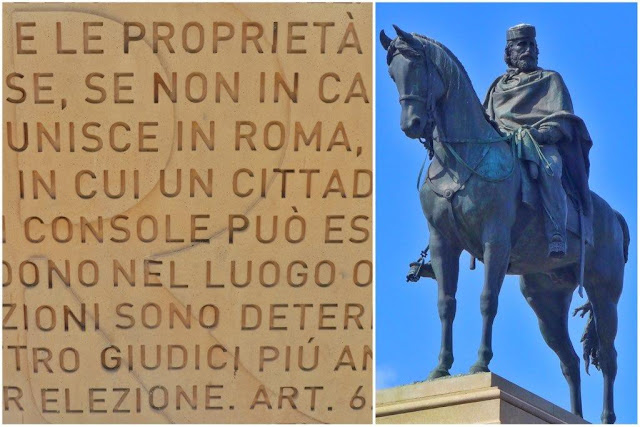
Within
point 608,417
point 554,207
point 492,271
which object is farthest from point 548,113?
point 608,417

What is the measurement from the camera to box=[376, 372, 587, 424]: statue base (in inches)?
1891

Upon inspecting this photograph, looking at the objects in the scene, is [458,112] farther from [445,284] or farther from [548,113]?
[445,284]

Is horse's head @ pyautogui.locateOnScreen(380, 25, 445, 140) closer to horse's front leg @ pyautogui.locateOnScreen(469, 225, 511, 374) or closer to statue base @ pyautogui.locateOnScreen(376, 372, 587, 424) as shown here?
horse's front leg @ pyautogui.locateOnScreen(469, 225, 511, 374)

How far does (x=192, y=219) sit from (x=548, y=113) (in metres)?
3.50

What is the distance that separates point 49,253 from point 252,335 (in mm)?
1765

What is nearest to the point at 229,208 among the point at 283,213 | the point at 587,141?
the point at 283,213

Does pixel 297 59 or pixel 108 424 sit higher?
pixel 297 59

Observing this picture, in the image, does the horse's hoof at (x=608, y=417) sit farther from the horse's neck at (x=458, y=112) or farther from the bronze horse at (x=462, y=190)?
the horse's neck at (x=458, y=112)

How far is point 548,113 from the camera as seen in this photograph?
50.1 meters

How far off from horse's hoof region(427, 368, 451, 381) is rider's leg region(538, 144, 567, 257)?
149 cm

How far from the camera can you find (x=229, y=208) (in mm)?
48406

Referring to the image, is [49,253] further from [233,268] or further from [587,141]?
[587,141]

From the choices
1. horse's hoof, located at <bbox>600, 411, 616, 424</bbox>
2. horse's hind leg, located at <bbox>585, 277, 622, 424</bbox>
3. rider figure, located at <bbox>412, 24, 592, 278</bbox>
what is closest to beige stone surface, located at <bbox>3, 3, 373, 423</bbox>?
rider figure, located at <bbox>412, 24, 592, 278</bbox>

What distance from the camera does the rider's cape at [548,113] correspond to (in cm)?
5000
